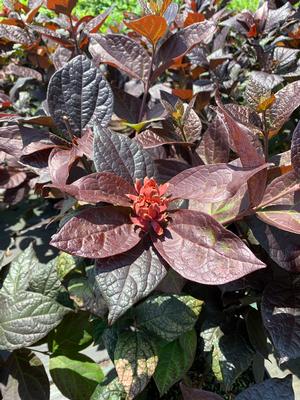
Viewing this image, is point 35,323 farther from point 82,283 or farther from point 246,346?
point 246,346

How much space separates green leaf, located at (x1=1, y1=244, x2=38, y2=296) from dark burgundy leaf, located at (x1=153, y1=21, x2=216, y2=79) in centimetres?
51

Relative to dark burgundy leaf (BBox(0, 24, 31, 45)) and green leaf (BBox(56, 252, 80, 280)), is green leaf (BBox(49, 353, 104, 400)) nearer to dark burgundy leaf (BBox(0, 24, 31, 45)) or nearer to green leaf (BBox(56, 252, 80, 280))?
green leaf (BBox(56, 252, 80, 280))

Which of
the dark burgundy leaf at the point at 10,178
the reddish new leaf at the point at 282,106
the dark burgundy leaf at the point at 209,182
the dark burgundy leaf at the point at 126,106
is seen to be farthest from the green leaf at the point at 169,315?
the dark burgundy leaf at the point at 10,178

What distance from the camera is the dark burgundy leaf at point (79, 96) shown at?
825 millimetres

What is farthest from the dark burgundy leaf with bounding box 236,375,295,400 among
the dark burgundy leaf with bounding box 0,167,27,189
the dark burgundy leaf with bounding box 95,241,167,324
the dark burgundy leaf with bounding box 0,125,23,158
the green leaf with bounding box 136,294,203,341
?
the dark burgundy leaf with bounding box 0,167,27,189

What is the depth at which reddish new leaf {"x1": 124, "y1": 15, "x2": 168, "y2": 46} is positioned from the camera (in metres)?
0.87

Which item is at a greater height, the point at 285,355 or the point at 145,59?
the point at 145,59

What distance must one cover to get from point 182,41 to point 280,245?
1.76 ft

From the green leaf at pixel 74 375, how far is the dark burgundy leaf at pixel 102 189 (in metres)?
0.46

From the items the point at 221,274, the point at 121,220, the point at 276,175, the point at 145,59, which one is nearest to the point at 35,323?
the point at 121,220

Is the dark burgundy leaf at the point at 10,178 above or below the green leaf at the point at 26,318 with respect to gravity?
below

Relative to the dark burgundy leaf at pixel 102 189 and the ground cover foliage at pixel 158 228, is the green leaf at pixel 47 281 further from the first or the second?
the dark burgundy leaf at pixel 102 189

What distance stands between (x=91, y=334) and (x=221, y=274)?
1.66ft

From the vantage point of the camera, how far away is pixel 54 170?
0.74 metres
